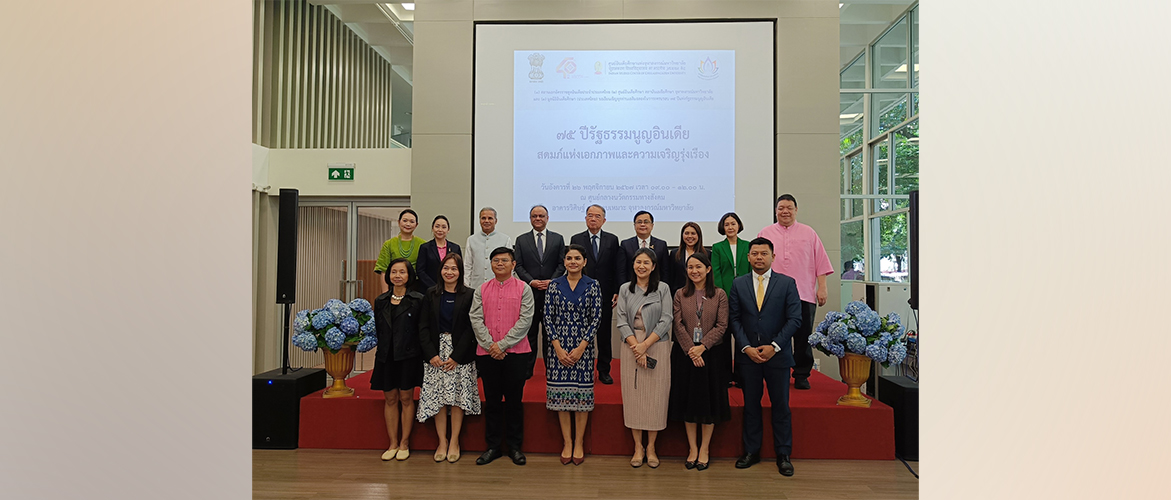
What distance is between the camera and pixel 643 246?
219 inches

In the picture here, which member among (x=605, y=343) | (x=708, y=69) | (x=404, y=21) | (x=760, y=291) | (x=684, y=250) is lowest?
(x=605, y=343)

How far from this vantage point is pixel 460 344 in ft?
14.8

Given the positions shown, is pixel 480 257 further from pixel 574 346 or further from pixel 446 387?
pixel 574 346

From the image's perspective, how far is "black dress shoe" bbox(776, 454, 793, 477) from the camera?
14.1 feet

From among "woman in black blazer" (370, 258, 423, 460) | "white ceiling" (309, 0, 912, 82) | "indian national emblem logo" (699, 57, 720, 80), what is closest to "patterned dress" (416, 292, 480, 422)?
"woman in black blazer" (370, 258, 423, 460)

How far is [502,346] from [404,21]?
674cm

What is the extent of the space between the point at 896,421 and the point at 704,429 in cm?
150

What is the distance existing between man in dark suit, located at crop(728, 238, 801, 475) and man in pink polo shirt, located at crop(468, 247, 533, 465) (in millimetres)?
1445

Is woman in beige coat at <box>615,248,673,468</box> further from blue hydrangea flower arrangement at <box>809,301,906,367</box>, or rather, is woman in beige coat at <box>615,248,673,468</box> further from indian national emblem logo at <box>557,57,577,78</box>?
indian national emblem logo at <box>557,57,577,78</box>

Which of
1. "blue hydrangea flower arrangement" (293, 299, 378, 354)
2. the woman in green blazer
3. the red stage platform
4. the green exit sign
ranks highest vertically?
the green exit sign

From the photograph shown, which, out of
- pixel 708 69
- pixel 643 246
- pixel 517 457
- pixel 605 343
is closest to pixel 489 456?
pixel 517 457

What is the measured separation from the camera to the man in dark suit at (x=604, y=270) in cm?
557
